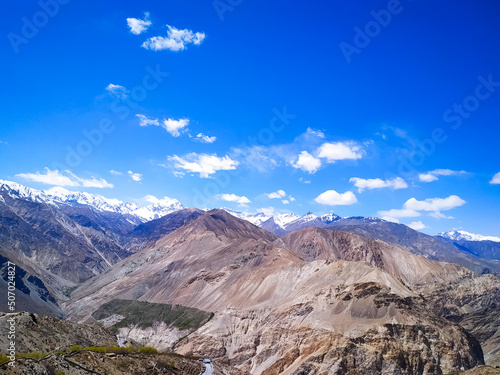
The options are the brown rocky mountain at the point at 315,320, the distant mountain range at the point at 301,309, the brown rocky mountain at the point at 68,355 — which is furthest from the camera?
the distant mountain range at the point at 301,309

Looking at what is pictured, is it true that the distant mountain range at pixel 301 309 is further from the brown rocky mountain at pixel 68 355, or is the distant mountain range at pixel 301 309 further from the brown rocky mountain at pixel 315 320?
the brown rocky mountain at pixel 68 355

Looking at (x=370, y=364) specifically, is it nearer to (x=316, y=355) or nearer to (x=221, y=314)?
(x=316, y=355)

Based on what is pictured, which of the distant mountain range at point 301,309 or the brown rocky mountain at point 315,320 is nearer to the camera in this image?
the brown rocky mountain at point 315,320

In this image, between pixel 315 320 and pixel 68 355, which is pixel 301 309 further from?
pixel 68 355

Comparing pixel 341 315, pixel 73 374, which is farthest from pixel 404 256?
pixel 73 374

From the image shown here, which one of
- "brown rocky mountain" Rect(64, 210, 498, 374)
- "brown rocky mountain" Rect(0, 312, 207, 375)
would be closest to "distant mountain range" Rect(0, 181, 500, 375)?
"brown rocky mountain" Rect(64, 210, 498, 374)

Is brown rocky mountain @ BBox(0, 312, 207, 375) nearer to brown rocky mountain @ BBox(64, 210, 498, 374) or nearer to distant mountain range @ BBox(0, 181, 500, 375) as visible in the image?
brown rocky mountain @ BBox(64, 210, 498, 374)

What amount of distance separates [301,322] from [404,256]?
131 meters

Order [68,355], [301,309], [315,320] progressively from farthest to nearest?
[301,309] < [315,320] < [68,355]

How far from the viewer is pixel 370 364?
6438 centimetres

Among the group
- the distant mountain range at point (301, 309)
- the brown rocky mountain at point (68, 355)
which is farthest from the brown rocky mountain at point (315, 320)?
the brown rocky mountain at point (68, 355)

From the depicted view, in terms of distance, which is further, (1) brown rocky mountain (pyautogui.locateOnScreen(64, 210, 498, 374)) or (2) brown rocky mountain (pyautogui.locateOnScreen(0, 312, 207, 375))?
(1) brown rocky mountain (pyautogui.locateOnScreen(64, 210, 498, 374))

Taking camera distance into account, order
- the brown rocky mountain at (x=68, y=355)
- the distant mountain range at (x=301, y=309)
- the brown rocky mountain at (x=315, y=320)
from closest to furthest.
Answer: the brown rocky mountain at (x=68, y=355)
the brown rocky mountain at (x=315, y=320)
the distant mountain range at (x=301, y=309)

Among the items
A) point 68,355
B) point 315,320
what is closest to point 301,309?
point 315,320
